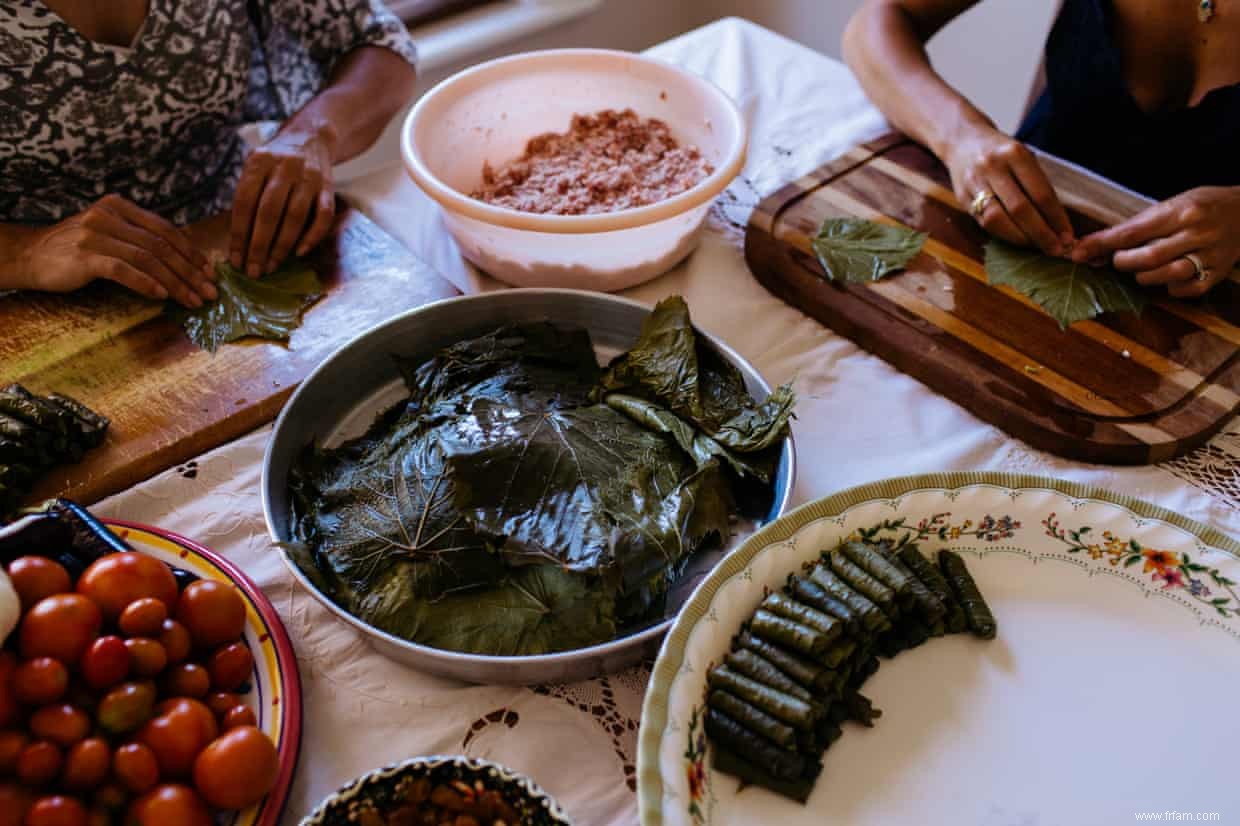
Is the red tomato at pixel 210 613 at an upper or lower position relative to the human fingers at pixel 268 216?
lower

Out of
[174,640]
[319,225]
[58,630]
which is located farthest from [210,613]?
[319,225]

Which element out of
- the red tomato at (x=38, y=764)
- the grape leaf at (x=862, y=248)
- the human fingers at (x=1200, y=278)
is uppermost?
the human fingers at (x=1200, y=278)

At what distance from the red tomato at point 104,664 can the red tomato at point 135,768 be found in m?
0.08

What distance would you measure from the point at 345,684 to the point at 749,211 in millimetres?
1384

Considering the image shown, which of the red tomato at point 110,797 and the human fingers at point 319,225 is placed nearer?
the red tomato at point 110,797

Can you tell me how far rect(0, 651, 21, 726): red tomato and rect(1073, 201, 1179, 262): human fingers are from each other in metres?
1.91

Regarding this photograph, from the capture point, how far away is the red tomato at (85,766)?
928 millimetres

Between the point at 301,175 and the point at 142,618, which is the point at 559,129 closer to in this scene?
the point at 301,175

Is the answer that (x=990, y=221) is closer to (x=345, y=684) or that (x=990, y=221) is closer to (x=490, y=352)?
(x=490, y=352)

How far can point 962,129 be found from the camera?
1.97 m

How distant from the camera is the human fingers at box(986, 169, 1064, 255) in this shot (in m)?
1.78

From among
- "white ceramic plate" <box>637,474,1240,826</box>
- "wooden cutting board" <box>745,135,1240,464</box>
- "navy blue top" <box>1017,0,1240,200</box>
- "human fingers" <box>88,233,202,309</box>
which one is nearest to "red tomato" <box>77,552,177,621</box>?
"white ceramic plate" <box>637,474,1240,826</box>

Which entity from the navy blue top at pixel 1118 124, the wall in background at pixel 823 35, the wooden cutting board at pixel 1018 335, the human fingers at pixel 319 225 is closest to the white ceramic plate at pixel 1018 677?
the wooden cutting board at pixel 1018 335

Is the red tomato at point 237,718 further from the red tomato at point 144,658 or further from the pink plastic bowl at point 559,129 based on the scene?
the pink plastic bowl at point 559,129
